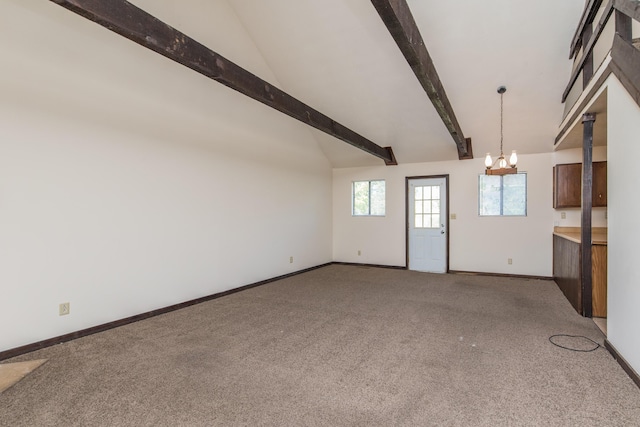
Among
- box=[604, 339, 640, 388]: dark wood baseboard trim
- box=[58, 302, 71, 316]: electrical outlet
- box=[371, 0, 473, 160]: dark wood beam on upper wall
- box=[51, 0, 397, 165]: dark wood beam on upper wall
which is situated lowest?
box=[604, 339, 640, 388]: dark wood baseboard trim

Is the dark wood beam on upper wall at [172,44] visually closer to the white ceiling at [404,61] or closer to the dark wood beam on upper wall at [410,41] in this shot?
the white ceiling at [404,61]

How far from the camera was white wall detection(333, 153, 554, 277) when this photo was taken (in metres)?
6.28

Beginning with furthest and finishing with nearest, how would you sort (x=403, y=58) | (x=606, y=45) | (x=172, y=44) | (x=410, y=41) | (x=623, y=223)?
(x=403, y=58) < (x=606, y=45) < (x=410, y=41) < (x=623, y=223) < (x=172, y=44)

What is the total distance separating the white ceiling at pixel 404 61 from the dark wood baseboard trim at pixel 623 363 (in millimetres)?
3594

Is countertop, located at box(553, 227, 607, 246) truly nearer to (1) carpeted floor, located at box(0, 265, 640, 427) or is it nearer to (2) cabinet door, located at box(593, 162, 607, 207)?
(2) cabinet door, located at box(593, 162, 607, 207)

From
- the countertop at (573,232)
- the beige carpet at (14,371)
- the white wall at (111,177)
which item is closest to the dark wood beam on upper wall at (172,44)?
the white wall at (111,177)

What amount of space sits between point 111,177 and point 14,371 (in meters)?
1.93

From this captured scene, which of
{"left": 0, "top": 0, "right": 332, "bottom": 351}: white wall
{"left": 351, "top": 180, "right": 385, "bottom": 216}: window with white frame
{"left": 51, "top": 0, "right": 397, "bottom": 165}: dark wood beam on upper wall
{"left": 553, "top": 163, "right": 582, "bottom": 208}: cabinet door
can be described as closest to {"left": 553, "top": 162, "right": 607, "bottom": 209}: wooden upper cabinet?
{"left": 553, "top": 163, "right": 582, "bottom": 208}: cabinet door

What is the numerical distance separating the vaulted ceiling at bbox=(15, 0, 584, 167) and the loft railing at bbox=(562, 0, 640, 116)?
0.22m

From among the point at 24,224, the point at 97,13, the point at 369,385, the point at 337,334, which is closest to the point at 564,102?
the point at 337,334

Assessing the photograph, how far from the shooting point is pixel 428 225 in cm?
731

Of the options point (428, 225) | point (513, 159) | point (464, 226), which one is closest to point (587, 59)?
point (513, 159)

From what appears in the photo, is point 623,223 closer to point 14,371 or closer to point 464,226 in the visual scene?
point 464,226

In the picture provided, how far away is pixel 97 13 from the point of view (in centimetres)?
205
